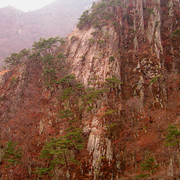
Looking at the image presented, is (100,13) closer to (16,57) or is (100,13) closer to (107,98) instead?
(16,57)

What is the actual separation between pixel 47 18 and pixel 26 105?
6114cm

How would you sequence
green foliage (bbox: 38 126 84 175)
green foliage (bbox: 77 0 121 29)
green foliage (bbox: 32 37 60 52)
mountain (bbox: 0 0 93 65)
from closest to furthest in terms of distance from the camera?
green foliage (bbox: 38 126 84 175)
green foliage (bbox: 32 37 60 52)
green foliage (bbox: 77 0 121 29)
mountain (bbox: 0 0 93 65)

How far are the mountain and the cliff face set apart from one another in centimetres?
2789

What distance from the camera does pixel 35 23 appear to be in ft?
203

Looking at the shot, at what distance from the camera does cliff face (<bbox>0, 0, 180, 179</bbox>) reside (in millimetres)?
12484

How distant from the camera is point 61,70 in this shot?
72.9ft

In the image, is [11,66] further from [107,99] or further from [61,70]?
[107,99]

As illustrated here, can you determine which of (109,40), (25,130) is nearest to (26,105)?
(25,130)

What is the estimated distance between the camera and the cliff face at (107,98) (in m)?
12.5

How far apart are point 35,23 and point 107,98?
2431 inches

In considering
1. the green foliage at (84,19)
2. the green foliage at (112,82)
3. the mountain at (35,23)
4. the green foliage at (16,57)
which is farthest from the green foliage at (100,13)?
the mountain at (35,23)

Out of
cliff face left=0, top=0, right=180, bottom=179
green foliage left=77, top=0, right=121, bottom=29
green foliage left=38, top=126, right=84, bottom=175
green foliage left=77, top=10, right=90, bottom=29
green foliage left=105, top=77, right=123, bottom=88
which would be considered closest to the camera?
green foliage left=38, top=126, right=84, bottom=175

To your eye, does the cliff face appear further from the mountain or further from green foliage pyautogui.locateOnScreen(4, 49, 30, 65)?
the mountain

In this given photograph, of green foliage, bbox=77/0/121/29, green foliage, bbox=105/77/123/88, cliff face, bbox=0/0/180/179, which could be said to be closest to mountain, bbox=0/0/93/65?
green foliage, bbox=77/0/121/29
